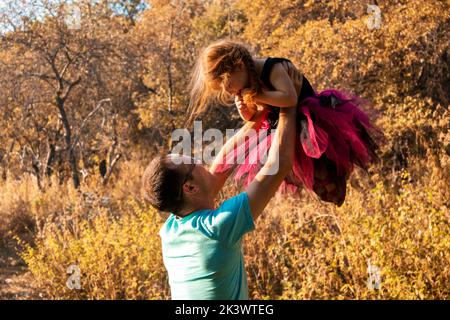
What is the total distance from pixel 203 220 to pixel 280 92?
59 centimetres

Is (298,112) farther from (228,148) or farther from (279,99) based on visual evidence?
(228,148)

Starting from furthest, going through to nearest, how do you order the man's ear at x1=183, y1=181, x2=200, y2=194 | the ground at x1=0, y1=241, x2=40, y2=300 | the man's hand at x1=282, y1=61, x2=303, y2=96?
A: the ground at x1=0, y1=241, x2=40, y2=300
the man's hand at x1=282, y1=61, x2=303, y2=96
the man's ear at x1=183, y1=181, x2=200, y2=194

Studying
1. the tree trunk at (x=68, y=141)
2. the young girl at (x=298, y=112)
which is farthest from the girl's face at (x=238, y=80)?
the tree trunk at (x=68, y=141)

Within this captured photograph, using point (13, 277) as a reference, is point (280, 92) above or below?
above

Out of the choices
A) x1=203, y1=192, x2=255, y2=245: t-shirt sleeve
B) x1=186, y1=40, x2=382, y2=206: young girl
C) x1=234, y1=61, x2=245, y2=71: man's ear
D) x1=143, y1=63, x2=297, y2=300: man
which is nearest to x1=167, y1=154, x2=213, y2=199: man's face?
x1=143, y1=63, x2=297, y2=300: man

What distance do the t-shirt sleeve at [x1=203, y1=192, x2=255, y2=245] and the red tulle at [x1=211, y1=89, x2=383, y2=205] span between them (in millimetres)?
487

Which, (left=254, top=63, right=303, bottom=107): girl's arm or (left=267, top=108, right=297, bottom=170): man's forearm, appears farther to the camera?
(left=254, top=63, right=303, bottom=107): girl's arm

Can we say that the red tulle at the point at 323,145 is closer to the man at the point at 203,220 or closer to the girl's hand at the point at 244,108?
the girl's hand at the point at 244,108

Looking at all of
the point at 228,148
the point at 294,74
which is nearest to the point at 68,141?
the point at 228,148

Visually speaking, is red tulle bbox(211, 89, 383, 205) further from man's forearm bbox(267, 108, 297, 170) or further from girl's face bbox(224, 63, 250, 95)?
girl's face bbox(224, 63, 250, 95)

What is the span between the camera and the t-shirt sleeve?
1561 mm

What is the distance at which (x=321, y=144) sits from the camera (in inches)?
77.3

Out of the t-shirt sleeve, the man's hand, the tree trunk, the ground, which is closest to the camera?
the t-shirt sleeve

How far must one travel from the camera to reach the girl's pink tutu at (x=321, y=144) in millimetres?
2047
